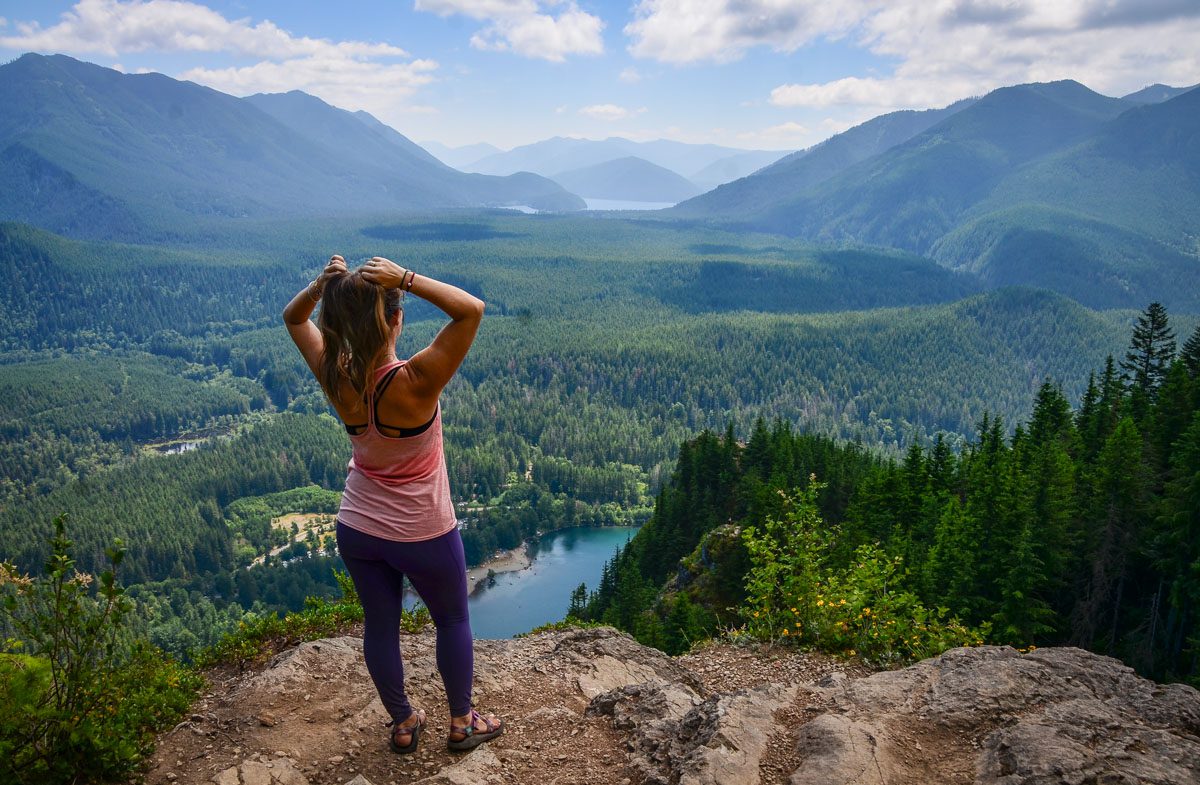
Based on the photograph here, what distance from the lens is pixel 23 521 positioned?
8438cm

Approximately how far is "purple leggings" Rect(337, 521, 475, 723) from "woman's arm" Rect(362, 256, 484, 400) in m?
1.09

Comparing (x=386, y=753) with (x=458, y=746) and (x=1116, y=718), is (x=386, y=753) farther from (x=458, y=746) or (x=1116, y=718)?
(x=1116, y=718)

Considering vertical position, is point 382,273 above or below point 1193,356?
above

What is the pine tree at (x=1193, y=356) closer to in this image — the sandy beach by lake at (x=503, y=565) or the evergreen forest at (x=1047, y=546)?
the evergreen forest at (x=1047, y=546)

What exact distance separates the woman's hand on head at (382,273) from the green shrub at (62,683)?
227 centimetres

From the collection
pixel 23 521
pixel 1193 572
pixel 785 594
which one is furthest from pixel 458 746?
pixel 23 521

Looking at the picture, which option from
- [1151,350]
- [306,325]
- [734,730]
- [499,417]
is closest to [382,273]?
[306,325]

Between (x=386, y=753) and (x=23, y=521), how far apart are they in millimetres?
100058

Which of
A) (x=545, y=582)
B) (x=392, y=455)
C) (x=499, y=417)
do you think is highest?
(x=392, y=455)

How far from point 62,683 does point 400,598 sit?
2.15 metres

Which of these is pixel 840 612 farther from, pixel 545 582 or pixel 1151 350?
pixel 545 582

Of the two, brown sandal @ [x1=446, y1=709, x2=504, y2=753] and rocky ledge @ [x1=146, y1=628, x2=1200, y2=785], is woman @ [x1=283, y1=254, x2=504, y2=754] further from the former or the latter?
rocky ledge @ [x1=146, y1=628, x2=1200, y2=785]

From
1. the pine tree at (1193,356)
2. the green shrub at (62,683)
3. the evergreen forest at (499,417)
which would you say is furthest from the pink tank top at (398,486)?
the evergreen forest at (499,417)

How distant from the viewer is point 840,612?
8.55 metres
